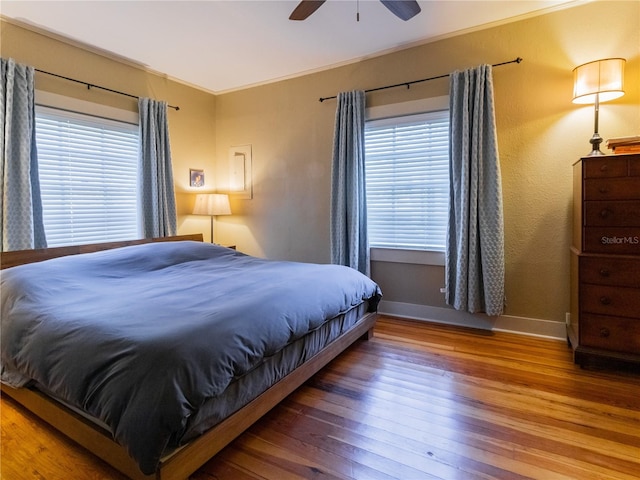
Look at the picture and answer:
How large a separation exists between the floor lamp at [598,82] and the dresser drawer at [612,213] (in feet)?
1.37

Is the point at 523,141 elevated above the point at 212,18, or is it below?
below

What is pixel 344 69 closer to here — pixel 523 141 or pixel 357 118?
pixel 357 118

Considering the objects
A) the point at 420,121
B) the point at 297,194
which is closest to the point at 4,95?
the point at 297,194

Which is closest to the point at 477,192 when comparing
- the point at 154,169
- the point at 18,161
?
the point at 154,169

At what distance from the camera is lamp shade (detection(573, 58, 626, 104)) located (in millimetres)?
2393

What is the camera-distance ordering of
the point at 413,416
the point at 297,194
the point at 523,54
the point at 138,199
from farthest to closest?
the point at 297,194
the point at 138,199
the point at 523,54
the point at 413,416

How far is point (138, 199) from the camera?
3701 mm

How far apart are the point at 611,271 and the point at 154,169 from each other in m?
4.09

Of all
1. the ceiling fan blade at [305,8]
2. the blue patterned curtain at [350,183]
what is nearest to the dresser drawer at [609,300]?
the blue patterned curtain at [350,183]

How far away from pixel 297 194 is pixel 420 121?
1.61 meters

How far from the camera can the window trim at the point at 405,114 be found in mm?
3314

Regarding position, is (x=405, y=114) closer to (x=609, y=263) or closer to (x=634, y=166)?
(x=634, y=166)

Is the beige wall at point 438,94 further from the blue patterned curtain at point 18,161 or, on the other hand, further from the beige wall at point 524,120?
the blue patterned curtain at point 18,161

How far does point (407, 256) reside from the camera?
3.57 meters
